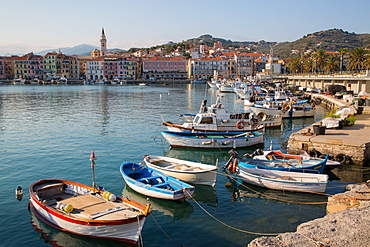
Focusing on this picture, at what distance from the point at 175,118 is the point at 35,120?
53.3ft

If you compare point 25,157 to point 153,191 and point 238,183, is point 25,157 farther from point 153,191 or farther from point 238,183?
point 238,183

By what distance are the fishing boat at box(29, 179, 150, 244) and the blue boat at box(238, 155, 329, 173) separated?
7618 millimetres

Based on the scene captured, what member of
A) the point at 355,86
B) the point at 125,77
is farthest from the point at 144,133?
the point at 125,77

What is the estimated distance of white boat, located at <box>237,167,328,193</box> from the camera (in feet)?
48.8

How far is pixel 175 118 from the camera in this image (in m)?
40.3

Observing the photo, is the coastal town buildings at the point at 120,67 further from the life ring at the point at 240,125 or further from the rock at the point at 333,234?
the rock at the point at 333,234

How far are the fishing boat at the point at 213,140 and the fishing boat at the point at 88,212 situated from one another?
1152 centimetres

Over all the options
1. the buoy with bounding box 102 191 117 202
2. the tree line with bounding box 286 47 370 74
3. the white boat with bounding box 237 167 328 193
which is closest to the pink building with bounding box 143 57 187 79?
the tree line with bounding box 286 47 370 74

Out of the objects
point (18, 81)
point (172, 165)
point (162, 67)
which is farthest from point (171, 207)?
point (18, 81)

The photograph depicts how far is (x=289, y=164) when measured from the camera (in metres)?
16.9

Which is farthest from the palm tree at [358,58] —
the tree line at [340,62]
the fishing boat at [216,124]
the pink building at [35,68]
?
the pink building at [35,68]

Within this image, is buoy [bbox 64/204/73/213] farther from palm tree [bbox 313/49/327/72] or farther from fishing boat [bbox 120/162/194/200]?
Answer: palm tree [bbox 313/49/327/72]

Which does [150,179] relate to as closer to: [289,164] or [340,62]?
[289,164]

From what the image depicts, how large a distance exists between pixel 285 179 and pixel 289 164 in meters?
1.63
